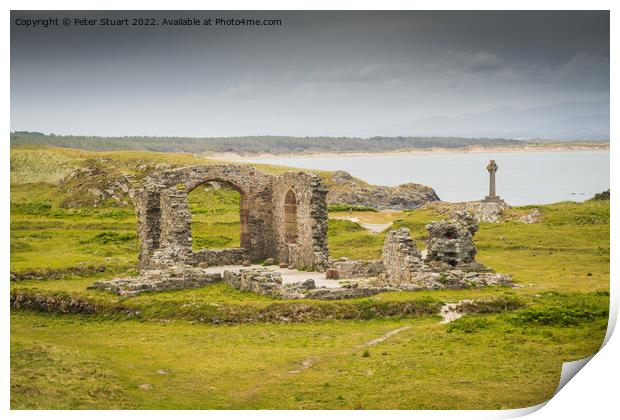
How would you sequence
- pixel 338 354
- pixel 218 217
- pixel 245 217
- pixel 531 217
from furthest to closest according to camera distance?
1. pixel 218 217
2. pixel 531 217
3. pixel 245 217
4. pixel 338 354

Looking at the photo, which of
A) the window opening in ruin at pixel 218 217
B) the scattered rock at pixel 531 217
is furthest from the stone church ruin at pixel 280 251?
the scattered rock at pixel 531 217

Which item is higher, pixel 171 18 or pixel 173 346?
pixel 171 18

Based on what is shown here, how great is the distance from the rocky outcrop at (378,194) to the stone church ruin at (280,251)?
3025 centimetres

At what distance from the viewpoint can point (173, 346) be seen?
23.2 metres

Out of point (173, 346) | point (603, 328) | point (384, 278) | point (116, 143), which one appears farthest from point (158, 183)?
point (116, 143)

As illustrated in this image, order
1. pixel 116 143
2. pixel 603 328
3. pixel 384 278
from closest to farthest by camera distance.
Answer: pixel 603 328
pixel 384 278
pixel 116 143

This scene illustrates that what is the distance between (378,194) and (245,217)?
119 feet

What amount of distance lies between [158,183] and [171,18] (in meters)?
13.9

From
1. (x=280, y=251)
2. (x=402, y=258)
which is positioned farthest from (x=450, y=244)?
(x=280, y=251)

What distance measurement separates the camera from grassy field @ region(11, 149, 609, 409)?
64.1 feet

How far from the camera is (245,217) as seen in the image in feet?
124

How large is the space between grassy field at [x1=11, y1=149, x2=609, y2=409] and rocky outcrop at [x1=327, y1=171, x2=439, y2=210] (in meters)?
33.9

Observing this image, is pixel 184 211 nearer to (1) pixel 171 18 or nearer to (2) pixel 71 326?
(2) pixel 71 326

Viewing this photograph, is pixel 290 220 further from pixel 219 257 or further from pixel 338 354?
pixel 338 354
